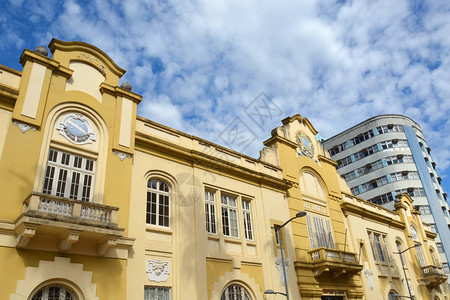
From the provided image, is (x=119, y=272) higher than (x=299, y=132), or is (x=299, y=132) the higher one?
(x=299, y=132)

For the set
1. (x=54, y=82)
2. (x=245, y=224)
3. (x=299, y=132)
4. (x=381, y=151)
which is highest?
(x=381, y=151)

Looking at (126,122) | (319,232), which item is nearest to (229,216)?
(126,122)

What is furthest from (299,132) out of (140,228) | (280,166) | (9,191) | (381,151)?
(381,151)

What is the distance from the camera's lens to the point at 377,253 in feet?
86.5

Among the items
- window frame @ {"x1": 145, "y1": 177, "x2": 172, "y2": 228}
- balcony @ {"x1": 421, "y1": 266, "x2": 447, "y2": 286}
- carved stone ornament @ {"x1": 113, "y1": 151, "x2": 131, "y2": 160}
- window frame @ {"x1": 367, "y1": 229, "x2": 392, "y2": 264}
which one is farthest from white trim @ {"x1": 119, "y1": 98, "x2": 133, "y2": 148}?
balcony @ {"x1": 421, "y1": 266, "x2": 447, "y2": 286}

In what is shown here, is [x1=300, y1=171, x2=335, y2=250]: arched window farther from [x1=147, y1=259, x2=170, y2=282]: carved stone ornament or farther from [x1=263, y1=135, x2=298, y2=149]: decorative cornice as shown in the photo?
[x1=147, y1=259, x2=170, y2=282]: carved stone ornament

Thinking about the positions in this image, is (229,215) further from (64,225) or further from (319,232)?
(64,225)

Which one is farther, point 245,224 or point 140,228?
point 245,224

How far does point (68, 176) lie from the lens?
42.5ft

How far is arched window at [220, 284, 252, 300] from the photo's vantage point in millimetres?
15641

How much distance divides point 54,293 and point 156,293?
12.2ft

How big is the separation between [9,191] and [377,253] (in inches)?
956

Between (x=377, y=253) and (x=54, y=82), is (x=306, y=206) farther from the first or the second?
(x=54, y=82)

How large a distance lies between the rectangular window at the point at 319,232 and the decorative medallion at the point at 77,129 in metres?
13.6
